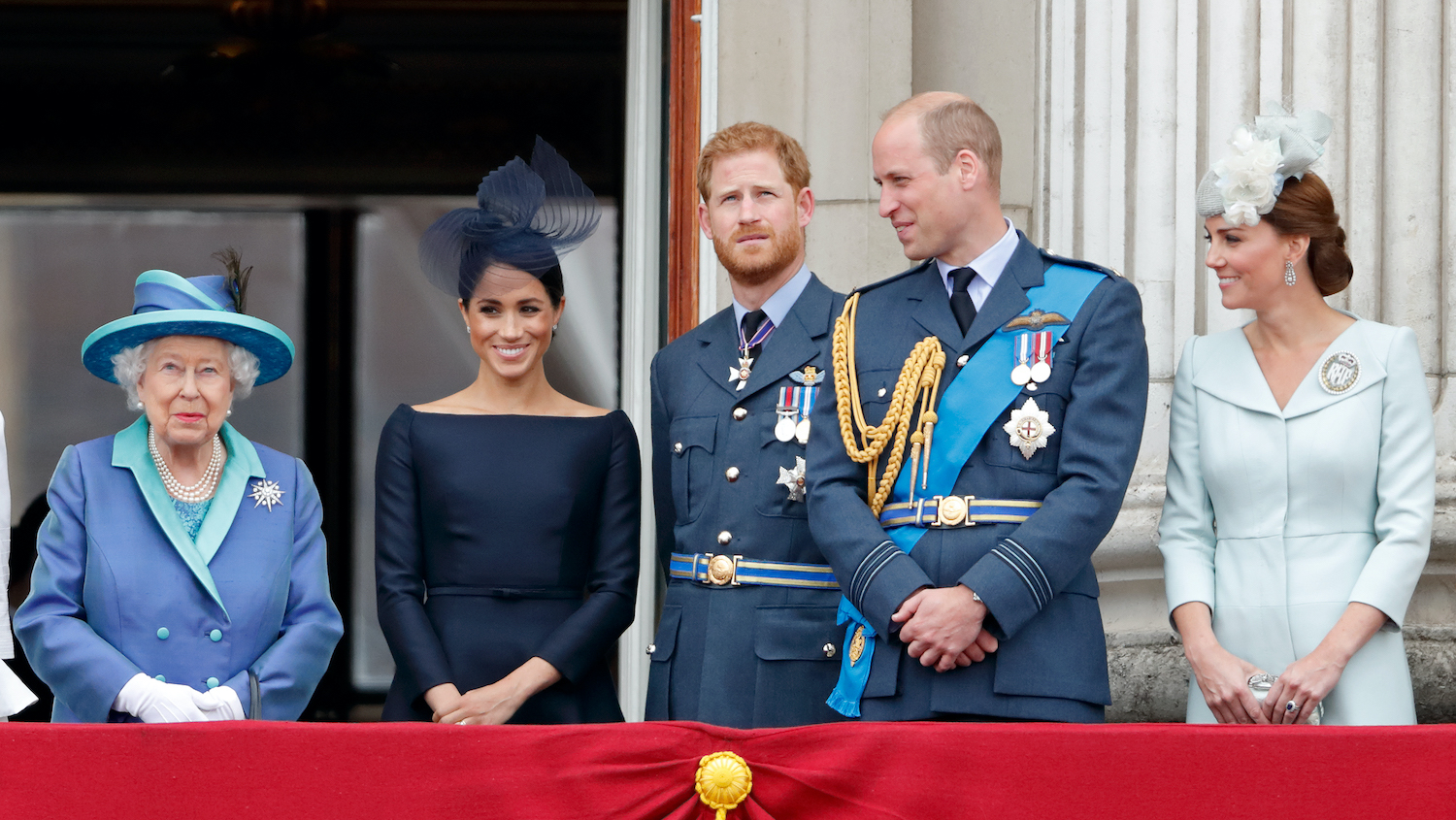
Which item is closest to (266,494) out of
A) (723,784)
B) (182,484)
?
(182,484)

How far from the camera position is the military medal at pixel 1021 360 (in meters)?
2.68

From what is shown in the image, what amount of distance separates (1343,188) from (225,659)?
2859 millimetres

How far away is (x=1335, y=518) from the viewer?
2.80 m

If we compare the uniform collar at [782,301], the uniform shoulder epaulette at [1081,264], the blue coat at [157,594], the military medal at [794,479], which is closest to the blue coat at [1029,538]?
the uniform shoulder epaulette at [1081,264]

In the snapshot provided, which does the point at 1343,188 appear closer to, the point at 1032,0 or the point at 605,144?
the point at 1032,0

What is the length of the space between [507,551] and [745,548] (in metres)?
0.45

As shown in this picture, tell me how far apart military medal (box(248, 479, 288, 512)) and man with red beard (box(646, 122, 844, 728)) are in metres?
0.73

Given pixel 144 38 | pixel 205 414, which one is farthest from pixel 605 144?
pixel 205 414

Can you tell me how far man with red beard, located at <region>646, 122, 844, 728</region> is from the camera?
3.00 m

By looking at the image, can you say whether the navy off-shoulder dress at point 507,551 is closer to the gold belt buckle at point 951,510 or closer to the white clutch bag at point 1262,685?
the gold belt buckle at point 951,510

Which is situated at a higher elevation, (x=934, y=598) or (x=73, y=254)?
(x=73, y=254)

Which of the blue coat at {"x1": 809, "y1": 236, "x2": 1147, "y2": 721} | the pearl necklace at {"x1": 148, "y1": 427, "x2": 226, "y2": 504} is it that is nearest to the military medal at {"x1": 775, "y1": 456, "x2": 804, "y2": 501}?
the blue coat at {"x1": 809, "y1": 236, "x2": 1147, "y2": 721}

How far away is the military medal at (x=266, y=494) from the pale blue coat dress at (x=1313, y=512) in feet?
5.17

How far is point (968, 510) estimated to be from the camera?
265 cm
